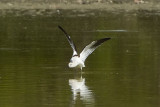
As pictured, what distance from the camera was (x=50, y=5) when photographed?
141ft

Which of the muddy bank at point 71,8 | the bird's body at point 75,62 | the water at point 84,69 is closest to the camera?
the water at point 84,69

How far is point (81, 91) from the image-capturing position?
14.9m

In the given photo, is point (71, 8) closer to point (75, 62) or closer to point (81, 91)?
point (75, 62)

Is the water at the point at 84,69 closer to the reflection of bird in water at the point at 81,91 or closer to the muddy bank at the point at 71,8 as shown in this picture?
the reflection of bird in water at the point at 81,91

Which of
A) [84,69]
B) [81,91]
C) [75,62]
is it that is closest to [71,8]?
[84,69]

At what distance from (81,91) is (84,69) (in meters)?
3.43

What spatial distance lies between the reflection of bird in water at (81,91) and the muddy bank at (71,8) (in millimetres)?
21019

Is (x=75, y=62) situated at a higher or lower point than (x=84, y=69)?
higher

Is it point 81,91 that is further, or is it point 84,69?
point 84,69

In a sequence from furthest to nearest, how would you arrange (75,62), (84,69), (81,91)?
(84,69), (75,62), (81,91)

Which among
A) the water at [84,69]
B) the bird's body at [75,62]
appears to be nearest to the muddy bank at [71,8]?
the water at [84,69]

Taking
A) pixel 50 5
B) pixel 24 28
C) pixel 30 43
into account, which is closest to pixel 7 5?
pixel 50 5

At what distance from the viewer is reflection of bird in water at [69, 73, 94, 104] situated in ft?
Answer: 45.9

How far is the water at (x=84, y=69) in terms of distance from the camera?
14086mm
